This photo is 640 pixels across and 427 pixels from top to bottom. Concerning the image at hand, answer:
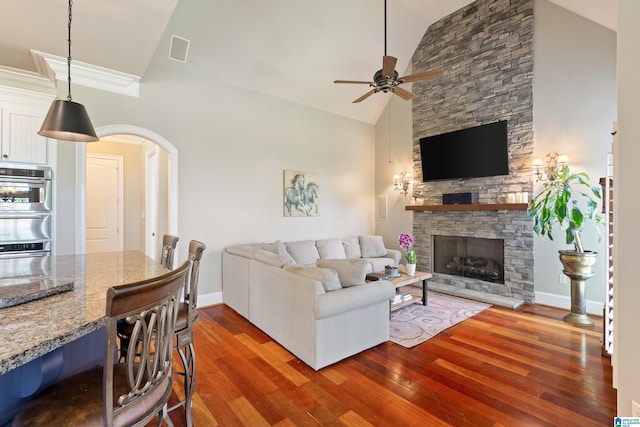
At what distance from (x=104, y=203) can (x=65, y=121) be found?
4.92m

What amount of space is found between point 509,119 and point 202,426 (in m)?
5.55

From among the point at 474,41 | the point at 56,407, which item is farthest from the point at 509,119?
the point at 56,407

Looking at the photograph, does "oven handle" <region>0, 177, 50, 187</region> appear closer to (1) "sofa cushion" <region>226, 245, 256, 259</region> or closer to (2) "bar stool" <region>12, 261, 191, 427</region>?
(1) "sofa cushion" <region>226, 245, 256, 259</region>

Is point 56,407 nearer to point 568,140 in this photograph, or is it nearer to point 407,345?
point 407,345

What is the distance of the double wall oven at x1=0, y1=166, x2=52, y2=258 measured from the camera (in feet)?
10.6

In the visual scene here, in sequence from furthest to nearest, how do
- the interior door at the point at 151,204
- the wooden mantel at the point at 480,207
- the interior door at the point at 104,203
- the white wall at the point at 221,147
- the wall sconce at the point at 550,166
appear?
1. the interior door at the point at 104,203
2. the interior door at the point at 151,204
3. the wooden mantel at the point at 480,207
4. the wall sconce at the point at 550,166
5. the white wall at the point at 221,147

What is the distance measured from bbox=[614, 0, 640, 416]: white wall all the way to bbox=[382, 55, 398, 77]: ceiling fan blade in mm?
2050

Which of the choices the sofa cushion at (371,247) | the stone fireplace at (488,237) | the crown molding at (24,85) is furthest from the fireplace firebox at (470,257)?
the crown molding at (24,85)

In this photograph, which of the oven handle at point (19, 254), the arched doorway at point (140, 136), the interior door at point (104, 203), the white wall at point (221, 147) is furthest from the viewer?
the interior door at point (104, 203)

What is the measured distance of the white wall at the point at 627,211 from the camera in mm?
1301

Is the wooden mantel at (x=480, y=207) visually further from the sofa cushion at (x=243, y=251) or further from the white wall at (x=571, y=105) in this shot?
the sofa cushion at (x=243, y=251)

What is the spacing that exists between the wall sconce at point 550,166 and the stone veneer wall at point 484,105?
17cm

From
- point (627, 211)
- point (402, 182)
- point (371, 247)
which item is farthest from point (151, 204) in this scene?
point (627, 211)

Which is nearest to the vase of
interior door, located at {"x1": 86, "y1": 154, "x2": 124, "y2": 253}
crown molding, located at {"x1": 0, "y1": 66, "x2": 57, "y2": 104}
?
crown molding, located at {"x1": 0, "y1": 66, "x2": 57, "y2": 104}
